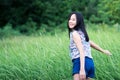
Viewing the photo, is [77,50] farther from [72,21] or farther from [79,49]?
[72,21]

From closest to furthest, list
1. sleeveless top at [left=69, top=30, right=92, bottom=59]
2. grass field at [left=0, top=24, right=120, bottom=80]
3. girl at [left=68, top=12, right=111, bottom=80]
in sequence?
girl at [left=68, top=12, right=111, bottom=80]
sleeveless top at [left=69, top=30, right=92, bottom=59]
grass field at [left=0, top=24, right=120, bottom=80]

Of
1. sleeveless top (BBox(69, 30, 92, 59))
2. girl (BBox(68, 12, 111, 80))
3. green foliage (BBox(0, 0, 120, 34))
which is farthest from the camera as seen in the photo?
green foliage (BBox(0, 0, 120, 34))

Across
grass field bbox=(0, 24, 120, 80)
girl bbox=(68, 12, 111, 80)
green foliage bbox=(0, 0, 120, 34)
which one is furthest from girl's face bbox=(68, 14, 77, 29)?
green foliage bbox=(0, 0, 120, 34)

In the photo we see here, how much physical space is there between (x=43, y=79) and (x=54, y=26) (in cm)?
2072

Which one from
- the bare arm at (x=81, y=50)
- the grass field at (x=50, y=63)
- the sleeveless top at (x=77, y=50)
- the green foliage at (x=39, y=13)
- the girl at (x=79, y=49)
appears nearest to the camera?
the bare arm at (x=81, y=50)

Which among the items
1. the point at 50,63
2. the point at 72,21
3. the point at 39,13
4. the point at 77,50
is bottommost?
the point at 50,63

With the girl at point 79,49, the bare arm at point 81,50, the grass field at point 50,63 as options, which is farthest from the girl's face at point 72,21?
the grass field at point 50,63

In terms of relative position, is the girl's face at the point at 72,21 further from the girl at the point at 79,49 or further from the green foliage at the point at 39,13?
the green foliage at the point at 39,13

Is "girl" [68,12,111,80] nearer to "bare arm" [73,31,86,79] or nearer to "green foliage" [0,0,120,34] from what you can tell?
"bare arm" [73,31,86,79]

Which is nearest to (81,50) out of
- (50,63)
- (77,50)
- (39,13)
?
(77,50)

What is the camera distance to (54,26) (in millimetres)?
28922

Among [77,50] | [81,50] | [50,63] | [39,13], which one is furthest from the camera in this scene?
[39,13]

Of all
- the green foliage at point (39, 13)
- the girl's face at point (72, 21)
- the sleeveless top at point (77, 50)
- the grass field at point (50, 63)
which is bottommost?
the grass field at point (50, 63)

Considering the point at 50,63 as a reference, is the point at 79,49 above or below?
above
